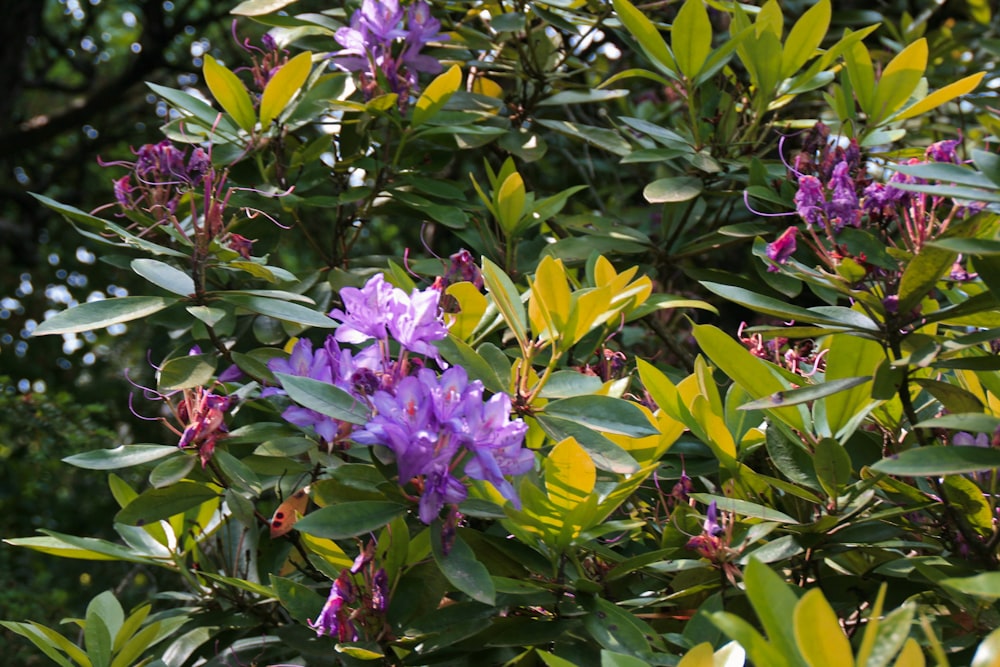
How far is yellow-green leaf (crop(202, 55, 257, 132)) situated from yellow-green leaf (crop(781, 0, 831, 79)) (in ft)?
2.53

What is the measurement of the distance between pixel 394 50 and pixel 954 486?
107cm

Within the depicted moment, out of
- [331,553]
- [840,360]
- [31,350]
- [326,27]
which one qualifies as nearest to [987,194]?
[840,360]

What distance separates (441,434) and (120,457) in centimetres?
38

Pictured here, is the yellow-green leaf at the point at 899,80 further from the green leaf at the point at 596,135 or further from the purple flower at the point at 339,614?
the purple flower at the point at 339,614

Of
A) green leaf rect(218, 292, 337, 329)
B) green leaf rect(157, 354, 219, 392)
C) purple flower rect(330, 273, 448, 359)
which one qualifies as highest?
purple flower rect(330, 273, 448, 359)

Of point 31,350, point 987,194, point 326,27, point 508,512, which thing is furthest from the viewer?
point 31,350

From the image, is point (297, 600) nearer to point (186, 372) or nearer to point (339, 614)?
point (339, 614)

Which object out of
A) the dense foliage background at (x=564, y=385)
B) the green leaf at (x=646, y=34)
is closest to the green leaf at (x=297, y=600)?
the dense foliage background at (x=564, y=385)

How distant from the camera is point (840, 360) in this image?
3.21ft

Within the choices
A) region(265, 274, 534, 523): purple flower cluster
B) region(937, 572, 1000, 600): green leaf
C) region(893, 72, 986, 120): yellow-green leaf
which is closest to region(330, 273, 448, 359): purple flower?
region(265, 274, 534, 523): purple flower cluster

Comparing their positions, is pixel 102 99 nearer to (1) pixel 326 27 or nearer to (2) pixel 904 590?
(1) pixel 326 27

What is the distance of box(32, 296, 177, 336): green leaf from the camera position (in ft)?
3.31

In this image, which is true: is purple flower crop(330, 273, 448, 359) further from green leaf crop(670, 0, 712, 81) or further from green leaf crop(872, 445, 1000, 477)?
green leaf crop(670, 0, 712, 81)

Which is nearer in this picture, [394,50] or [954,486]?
[954,486]
